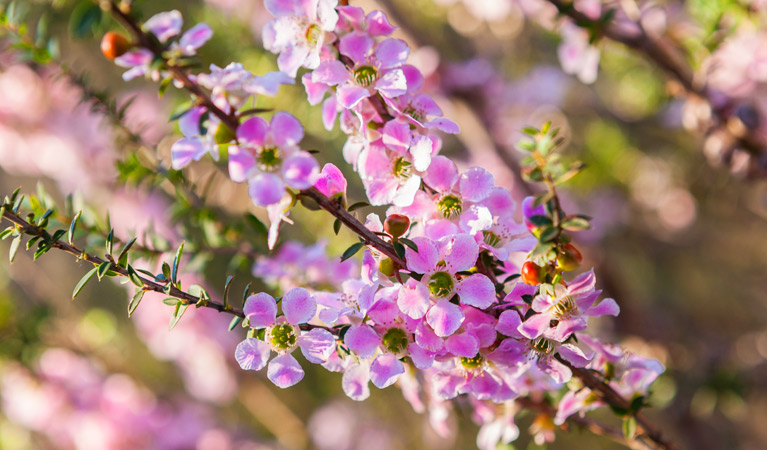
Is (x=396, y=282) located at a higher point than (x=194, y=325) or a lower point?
higher

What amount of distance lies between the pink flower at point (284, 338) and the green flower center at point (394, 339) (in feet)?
0.14

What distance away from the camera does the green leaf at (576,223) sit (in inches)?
16.6

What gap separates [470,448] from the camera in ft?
6.72

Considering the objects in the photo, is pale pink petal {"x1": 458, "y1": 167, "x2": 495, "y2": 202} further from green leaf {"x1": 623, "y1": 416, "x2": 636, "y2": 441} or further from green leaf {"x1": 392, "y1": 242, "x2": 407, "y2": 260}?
green leaf {"x1": 623, "y1": 416, "x2": 636, "y2": 441}

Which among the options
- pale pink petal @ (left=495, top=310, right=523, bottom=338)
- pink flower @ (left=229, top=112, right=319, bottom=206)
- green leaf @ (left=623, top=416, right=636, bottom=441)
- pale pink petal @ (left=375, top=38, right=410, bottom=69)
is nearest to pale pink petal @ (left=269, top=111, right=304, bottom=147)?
pink flower @ (left=229, top=112, right=319, bottom=206)

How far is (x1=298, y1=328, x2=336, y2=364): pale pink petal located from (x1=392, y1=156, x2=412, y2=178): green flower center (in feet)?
0.47

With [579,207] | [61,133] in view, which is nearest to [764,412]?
[579,207]

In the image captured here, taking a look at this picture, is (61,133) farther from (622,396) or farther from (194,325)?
(622,396)

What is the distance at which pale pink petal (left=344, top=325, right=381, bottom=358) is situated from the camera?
462 millimetres

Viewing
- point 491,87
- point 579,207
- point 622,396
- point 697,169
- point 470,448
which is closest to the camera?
point 622,396

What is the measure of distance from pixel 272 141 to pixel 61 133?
1.38 metres

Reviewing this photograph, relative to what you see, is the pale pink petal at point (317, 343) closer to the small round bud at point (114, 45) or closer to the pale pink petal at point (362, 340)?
the pale pink petal at point (362, 340)

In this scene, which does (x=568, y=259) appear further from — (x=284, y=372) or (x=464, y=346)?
(x=284, y=372)

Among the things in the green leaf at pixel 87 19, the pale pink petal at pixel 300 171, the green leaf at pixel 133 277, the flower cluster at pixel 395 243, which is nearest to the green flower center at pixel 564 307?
the flower cluster at pixel 395 243
